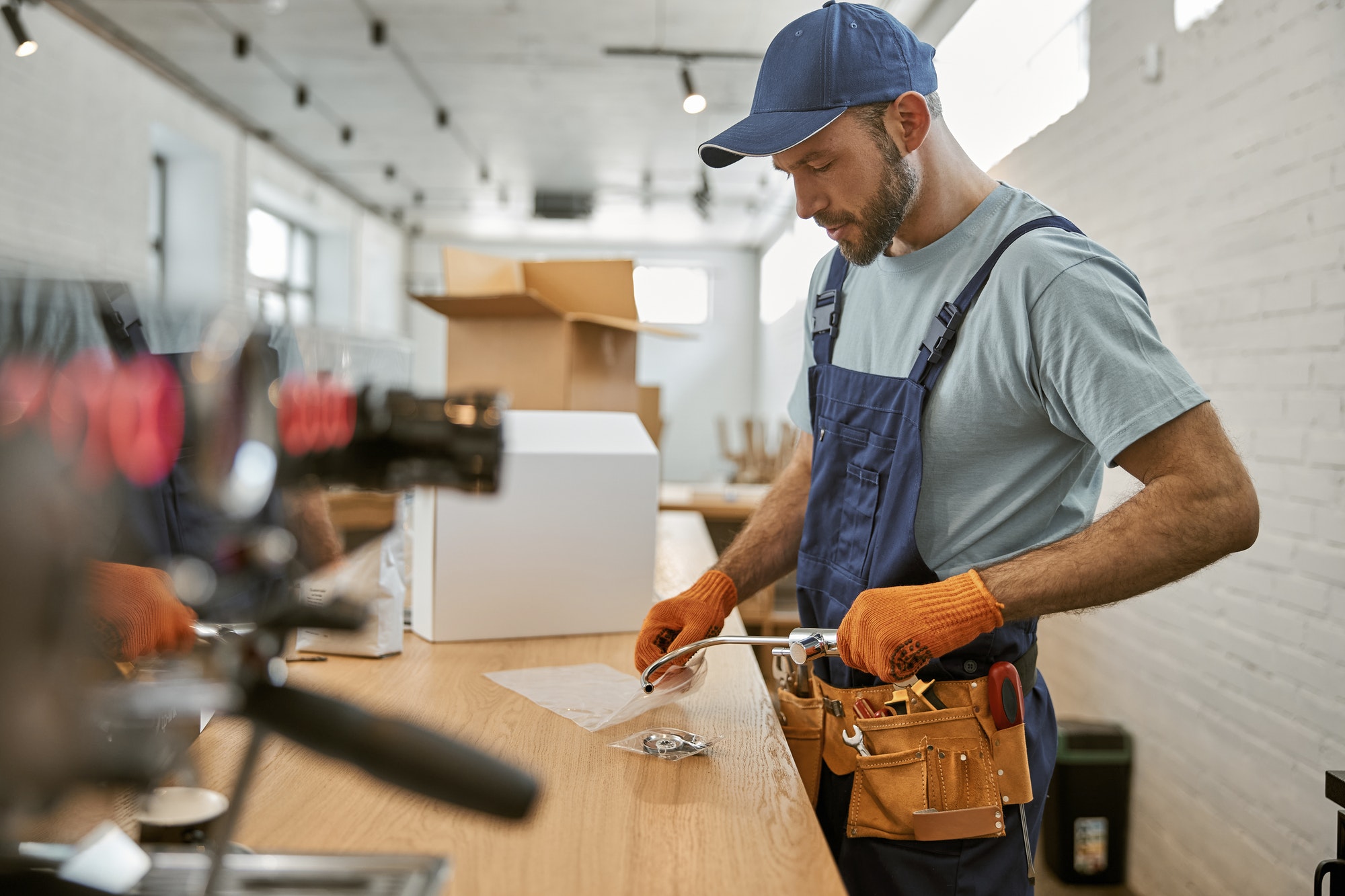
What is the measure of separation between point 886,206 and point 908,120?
11 centimetres

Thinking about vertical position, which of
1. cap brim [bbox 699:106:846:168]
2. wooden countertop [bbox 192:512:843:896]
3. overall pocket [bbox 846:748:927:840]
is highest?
cap brim [bbox 699:106:846:168]

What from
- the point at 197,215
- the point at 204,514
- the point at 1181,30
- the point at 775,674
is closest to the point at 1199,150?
the point at 1181,30

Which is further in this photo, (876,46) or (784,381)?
(784,381)

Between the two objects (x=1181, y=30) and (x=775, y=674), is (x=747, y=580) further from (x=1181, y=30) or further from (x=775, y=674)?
(x=1181, y=30)

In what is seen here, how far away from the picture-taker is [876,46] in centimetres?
112

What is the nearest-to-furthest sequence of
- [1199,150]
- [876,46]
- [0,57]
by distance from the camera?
[876,46]
[1199,150]
[0,57]

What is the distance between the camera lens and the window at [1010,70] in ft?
9.93

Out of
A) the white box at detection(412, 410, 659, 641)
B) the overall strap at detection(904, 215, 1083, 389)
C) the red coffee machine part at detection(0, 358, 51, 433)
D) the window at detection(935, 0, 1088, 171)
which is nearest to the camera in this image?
the red coffee machine part at detection(0, 358, 51, 433)

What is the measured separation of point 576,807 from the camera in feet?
2.73

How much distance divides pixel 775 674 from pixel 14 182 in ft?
15.0

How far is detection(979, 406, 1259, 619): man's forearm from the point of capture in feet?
3.03

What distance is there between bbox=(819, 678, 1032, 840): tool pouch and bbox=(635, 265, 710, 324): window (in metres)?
9.94

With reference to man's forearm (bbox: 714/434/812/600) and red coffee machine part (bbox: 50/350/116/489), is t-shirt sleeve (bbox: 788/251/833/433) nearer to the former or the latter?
man's forearm (bbox: 714/434/812/600)

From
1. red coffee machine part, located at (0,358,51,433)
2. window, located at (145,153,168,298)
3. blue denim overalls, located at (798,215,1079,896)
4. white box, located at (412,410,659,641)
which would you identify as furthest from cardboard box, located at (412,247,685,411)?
window, located at (145,153,168,298)
